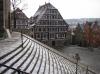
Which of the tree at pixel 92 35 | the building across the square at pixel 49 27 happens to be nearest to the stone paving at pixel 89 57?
the building across the square at pixel 49 27

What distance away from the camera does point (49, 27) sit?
48.6 meters

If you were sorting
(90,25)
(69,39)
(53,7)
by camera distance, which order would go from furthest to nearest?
(90,25) → (69,39) → (53,7)

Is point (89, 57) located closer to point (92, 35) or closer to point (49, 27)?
point (49, 27)

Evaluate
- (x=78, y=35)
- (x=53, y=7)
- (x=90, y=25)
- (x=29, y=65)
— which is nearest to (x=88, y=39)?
(x=78, y=35)

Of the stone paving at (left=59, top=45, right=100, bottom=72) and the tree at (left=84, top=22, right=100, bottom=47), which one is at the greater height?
the tree at (left=84, top=22, right=100, bottom=47)

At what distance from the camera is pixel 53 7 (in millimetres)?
47219

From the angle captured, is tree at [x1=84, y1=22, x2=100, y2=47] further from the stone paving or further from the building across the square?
the stone paving

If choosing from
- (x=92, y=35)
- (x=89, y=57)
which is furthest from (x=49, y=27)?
(x=89, y=57)

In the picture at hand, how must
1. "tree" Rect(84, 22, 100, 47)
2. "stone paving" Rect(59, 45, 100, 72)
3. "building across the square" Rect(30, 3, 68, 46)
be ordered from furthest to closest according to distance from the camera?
"tree" Rect(84, 22, 100, 47) → "building across the square" Rect(30, 3, 68, 46) → "stone paving" Rect(59, 45, 100, 72)

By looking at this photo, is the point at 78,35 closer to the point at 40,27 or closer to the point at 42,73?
the point at 40,27

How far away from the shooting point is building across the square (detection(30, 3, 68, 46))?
153 feet

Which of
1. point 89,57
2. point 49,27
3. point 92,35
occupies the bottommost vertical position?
point 89,57

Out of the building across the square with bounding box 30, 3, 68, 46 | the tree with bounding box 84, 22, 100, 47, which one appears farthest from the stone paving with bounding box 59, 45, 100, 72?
the tree with bounding box 84, 22, 100, 47

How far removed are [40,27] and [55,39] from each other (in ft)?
15.5
